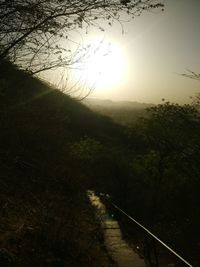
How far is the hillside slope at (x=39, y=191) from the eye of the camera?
262 inches

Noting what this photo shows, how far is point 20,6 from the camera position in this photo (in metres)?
4.80

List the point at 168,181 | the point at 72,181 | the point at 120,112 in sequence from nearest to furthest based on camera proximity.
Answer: the point at 72,181 < the point at 168,181 < the point at 120,112

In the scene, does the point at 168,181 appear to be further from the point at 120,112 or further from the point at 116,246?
the point at 120,112

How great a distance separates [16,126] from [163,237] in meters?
5.38

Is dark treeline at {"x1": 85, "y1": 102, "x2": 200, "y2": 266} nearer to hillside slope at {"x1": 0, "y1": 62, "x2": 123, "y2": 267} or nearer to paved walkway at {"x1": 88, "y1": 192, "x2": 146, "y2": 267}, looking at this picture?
paved walkway at {"x1": 88, "y1": 192, "x2": 146, "y2": 267}

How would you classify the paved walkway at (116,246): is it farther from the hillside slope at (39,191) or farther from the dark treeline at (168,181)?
the dark treeline at (168,181)

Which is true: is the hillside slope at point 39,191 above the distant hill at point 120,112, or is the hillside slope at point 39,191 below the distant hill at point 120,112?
below

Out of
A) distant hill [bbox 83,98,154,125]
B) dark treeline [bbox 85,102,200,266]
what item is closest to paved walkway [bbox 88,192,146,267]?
dark treeline [bbox 85,102,200,266]

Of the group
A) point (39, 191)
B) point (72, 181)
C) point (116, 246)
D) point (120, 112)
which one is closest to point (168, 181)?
point (72, 181)

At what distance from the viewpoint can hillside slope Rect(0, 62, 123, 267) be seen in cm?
666

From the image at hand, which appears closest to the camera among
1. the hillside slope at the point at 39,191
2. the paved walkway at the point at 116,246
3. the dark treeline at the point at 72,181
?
the hillside slope at the point at 39,191

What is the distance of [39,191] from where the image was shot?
11.3 meters

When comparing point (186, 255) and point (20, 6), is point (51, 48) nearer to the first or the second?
point (20, 6)

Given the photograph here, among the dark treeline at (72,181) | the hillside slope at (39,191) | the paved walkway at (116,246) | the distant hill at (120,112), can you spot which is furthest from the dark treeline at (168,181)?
the hillside slope at (39,191)
